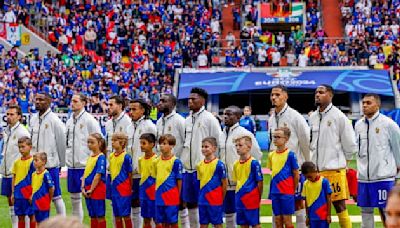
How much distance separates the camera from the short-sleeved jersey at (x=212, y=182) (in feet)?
35.8

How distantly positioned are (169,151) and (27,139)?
209cm

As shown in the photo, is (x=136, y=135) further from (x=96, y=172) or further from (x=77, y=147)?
(x=77, y=147)

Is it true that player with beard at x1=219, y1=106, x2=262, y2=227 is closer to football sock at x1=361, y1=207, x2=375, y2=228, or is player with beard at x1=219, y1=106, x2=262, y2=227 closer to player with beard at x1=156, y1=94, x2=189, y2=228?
player with beard at x1=156, y1=94, x2=189, y2=228

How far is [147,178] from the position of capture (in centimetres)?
1157

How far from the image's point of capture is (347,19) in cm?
3838

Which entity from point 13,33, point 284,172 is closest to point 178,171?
point 284,172

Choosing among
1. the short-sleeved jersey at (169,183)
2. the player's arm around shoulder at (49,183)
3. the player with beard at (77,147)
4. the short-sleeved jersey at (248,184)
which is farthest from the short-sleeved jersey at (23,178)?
the short-sleeved jersey at (248,184)

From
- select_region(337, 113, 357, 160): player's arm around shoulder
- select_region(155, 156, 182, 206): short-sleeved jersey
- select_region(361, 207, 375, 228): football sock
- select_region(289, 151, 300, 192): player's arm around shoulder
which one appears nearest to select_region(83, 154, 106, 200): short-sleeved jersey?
select_region(155, 156, 182, 206): short-sleeved jersey

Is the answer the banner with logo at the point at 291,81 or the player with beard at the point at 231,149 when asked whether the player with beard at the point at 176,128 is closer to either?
the player with beard at the point at 231,149

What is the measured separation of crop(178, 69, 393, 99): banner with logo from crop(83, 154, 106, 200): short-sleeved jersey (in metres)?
20.2

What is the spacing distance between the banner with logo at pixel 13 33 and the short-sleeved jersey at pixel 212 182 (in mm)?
25828

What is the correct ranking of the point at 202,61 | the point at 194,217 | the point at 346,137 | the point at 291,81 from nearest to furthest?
the point at 346,137 < the point at 194,217 < the point at 291,81 < the point at 202,61

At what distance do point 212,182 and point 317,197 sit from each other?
1.30m

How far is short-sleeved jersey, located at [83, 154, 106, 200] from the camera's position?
38.3ft
